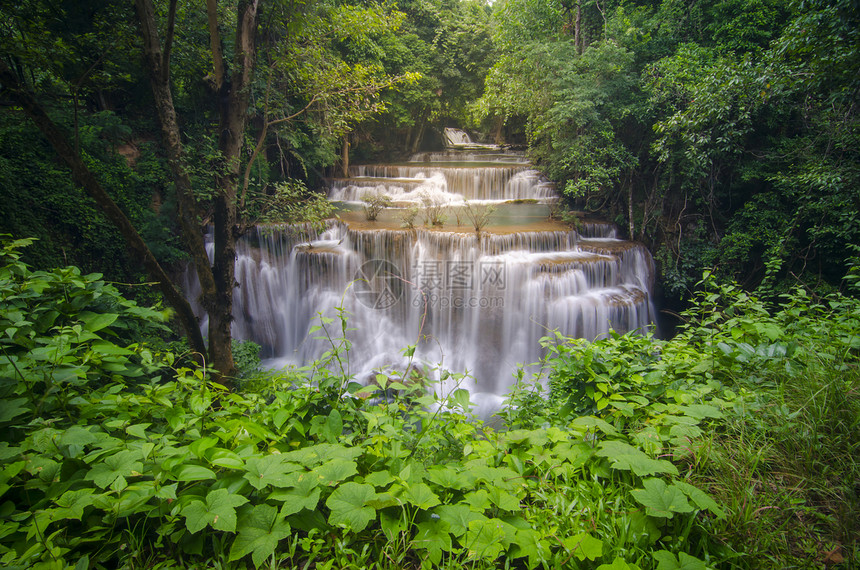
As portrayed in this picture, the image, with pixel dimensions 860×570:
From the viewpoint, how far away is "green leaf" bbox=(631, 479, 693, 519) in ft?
3.94

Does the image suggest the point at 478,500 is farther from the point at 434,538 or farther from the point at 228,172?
the point at 228,172

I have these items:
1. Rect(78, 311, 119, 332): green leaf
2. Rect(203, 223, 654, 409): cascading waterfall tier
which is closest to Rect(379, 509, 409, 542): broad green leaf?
Rect(78, 311, 119, 332): green leaf

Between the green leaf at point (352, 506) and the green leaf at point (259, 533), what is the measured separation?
0.48ft

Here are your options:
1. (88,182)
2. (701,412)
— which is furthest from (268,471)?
(88,182)

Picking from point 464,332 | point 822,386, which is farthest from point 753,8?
point 822,386

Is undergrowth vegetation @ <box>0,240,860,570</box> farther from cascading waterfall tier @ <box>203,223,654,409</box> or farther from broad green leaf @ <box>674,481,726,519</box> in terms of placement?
cascading waterfall tier @ <box>203,223,654,409</box>

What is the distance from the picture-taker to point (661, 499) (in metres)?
1.26

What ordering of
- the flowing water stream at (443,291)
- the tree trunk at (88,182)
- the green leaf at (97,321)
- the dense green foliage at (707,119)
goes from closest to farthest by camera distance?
the green leaf at (97,321)
the tree trunk at (88,182)
the dense green foliage at (707,119)
the flowing water stream at (443,291)

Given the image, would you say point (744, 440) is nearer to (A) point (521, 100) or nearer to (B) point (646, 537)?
(B) point (646, 537)

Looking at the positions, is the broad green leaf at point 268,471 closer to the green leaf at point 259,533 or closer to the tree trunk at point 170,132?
the green leaf at point 259,533

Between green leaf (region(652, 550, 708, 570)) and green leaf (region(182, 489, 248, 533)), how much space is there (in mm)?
1266

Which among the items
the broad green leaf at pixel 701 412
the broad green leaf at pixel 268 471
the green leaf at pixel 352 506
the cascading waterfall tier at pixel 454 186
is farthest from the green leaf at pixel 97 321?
the cascading waterfall tier at pixel 454 186

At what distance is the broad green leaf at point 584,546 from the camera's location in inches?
45.5

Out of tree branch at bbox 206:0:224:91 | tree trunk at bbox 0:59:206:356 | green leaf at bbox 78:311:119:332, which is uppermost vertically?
tree branch at bbox 206:0:224:91
